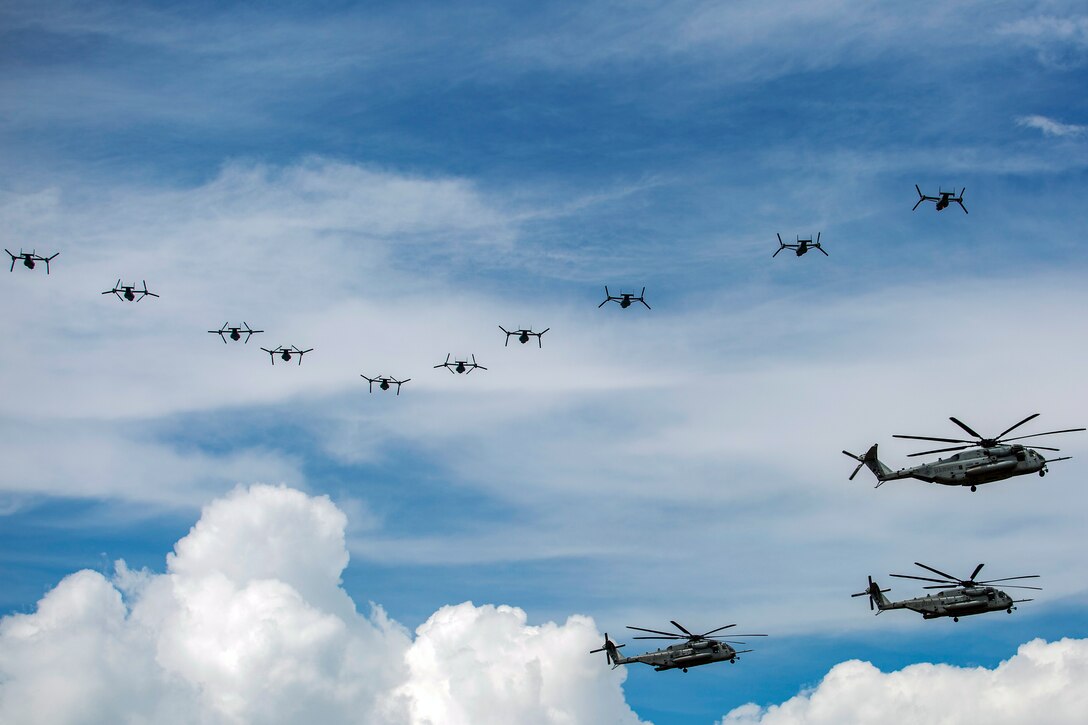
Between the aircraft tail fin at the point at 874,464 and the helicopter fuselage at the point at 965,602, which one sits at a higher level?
the aircraft tail fin at the point at 874,464

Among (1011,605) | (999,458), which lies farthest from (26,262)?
(1011,605)

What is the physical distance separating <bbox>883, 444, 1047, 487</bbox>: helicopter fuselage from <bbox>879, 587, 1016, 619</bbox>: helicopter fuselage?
79.3 ft

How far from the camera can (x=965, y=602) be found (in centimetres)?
19300

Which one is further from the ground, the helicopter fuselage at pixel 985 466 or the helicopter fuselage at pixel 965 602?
the helicopter fuselage at pixel 985 466

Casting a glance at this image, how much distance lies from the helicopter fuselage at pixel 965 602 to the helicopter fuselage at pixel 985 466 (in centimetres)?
2418

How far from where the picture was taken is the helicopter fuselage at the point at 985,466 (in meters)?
174

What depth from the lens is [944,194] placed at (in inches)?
7407

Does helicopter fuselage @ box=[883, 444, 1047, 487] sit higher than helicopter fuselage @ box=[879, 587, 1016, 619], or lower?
higher

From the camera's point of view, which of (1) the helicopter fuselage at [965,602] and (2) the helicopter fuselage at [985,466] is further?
(1) the helicopter fuselage at [965,602]

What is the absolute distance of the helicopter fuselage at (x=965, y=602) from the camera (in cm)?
19288

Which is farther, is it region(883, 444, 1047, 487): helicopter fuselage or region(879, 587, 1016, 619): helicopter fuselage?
region(879, 587, 1016, 619): helicopter fuselage

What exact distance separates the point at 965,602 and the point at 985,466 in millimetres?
29035

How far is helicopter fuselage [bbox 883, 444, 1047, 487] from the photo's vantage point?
17438cm

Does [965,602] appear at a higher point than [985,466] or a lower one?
lower
